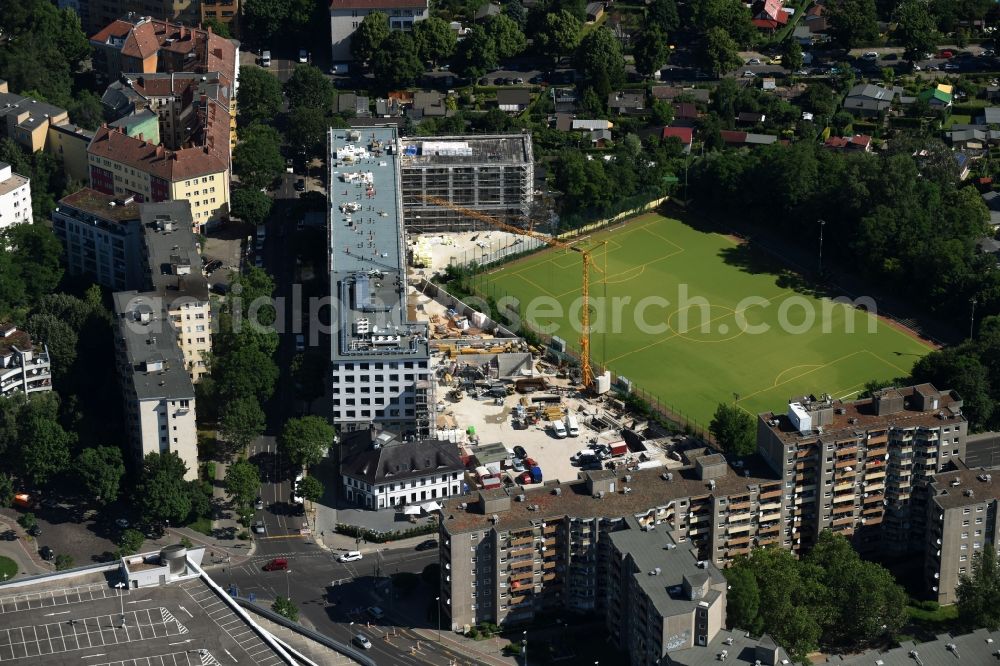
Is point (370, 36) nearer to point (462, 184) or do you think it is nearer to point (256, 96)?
point (256, 96)

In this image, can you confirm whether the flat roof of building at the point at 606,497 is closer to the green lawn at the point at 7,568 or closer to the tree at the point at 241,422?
the tree at the point at 241,422

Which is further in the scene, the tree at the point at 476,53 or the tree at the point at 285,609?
the tree at the point at 476,53

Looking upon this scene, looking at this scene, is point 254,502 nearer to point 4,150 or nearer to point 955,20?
point 4,150

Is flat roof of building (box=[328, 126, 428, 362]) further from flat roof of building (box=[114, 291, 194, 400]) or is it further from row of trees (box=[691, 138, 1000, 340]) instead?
row of trees (box=[691, 138, 1000, 340])

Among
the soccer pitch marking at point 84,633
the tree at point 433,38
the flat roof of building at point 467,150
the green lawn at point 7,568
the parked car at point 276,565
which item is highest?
the tree at point 433,38

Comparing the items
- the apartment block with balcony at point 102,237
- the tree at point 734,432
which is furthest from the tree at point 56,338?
the tree at point 734,432

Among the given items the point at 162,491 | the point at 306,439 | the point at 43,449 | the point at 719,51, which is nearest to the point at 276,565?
the point at 162,491
